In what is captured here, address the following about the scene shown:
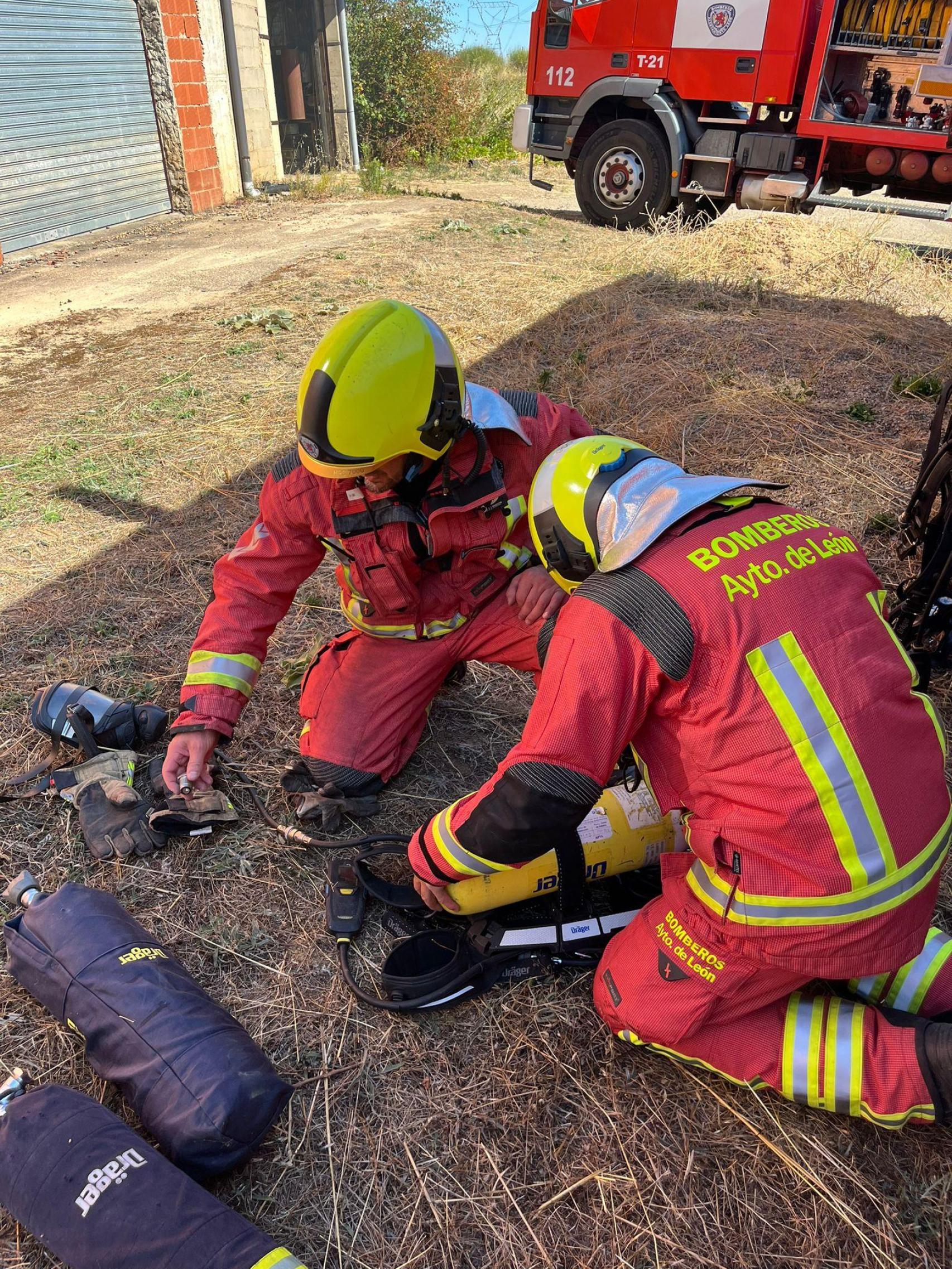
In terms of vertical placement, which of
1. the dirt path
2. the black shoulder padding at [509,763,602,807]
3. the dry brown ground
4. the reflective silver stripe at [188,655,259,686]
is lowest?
the dirt path

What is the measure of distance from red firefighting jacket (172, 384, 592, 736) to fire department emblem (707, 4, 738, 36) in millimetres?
8283

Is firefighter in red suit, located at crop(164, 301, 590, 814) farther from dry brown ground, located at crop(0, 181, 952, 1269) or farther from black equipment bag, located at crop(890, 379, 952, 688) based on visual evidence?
black equipment bag, located at crop(890, 379, 952, 688)

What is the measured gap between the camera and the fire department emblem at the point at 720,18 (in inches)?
352

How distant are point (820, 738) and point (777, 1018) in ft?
2.37

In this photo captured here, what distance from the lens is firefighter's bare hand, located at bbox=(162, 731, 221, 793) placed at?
265 centimetres

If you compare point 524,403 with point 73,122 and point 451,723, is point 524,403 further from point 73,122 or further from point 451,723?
point 73,122

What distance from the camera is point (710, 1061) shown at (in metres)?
2.03

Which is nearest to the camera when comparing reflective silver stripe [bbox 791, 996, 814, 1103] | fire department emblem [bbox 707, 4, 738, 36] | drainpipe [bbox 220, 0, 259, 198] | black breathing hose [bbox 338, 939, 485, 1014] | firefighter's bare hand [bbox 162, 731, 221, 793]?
reflective silver stripe [bbox 791, 996, 814, 1103]

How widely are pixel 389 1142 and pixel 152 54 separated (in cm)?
1299

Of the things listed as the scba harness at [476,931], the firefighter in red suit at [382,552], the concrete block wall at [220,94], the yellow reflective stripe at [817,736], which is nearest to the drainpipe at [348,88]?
the concrete block wall at [220,94]

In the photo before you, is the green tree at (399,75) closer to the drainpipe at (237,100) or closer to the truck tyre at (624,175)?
the drainpipe at (237,100)

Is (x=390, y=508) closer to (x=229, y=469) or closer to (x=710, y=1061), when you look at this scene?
(x=710, y=1061)

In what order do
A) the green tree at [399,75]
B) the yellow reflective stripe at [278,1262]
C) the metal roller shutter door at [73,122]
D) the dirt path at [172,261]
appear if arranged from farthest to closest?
the green tree at [399,75], the metal roller shutter door at [73,122], the dirt path at [172,261], the yellow reflective stripe at [278,1262]

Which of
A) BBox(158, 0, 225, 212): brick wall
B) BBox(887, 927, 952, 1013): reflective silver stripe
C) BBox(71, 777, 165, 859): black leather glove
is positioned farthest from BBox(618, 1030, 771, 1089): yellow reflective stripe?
BBox(158, 0, 225, 212): brick wall
